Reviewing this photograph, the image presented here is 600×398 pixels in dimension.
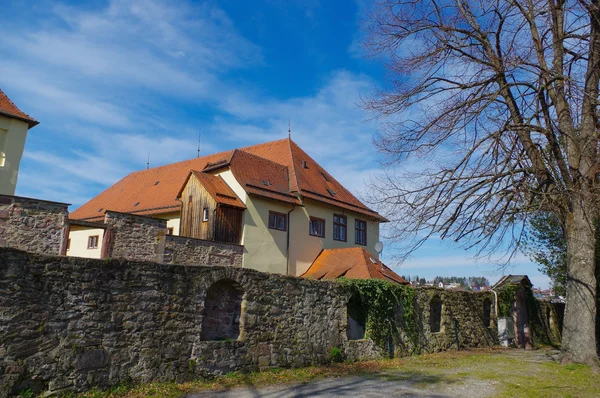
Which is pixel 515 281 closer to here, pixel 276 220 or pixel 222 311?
pixel 276 220

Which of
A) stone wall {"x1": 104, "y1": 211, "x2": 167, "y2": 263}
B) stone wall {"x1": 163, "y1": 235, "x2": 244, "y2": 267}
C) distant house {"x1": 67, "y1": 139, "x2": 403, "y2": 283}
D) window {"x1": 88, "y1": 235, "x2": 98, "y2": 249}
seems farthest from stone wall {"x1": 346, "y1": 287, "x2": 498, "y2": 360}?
window {"x1": 88, "y1": 235, "x2": 98, "y2": 249}

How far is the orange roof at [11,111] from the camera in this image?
18591 mm

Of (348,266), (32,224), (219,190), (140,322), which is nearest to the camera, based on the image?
(140,322)

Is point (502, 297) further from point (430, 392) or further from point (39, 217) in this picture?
point (39, 217)

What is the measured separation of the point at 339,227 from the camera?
2495cm

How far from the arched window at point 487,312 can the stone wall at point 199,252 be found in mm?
10704

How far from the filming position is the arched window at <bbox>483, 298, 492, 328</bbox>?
2008cm

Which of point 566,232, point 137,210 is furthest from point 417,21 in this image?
point 137,210

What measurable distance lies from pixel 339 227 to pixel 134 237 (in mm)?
11166

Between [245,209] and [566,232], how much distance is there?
40.9ft

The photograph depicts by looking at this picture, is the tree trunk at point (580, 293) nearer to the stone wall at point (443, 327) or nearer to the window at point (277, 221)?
the stone wall at point (443, 327)

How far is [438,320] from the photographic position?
A: 17250 millimetres

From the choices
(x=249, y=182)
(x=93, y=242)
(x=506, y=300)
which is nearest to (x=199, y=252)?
(x=249, y=182)

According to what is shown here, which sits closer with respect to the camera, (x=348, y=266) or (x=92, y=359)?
(x=92, y=359)
